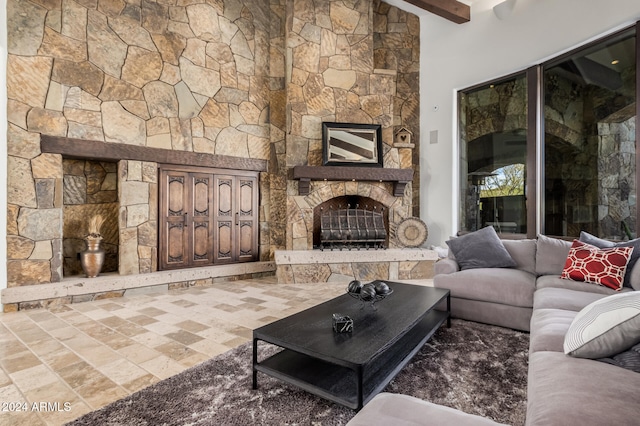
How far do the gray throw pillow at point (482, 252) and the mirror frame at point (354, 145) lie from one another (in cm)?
206

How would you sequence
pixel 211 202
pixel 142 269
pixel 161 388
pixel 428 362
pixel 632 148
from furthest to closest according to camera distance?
pixel 211 202 → pixel 142 269 → pixel 632 148 → pixel 428 362 → pixel 161 388

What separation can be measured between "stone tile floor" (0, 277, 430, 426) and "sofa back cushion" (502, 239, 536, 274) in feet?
6.57

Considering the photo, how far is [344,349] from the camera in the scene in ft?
5.26

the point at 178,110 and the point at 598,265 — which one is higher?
the point at 178,110

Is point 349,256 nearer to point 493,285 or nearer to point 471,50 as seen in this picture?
point 493,285

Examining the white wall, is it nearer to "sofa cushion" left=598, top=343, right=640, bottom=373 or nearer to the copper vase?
"sofa cushion" left=598, top=343, right=640, bottom=373

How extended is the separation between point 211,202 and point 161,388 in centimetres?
324

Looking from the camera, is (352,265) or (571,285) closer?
(571,285)

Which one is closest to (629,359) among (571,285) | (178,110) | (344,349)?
(344,349)

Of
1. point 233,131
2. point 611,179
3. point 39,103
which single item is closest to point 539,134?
point 611,179

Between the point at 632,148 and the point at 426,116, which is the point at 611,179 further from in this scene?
the point at 426,116

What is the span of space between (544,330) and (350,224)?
11.7ft

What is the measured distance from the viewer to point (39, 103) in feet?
11.9

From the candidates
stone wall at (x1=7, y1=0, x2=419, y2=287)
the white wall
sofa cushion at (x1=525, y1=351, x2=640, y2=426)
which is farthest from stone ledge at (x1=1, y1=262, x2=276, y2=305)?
sofa cushion at (x1=525, y1=351, x2=640, y2=426)
